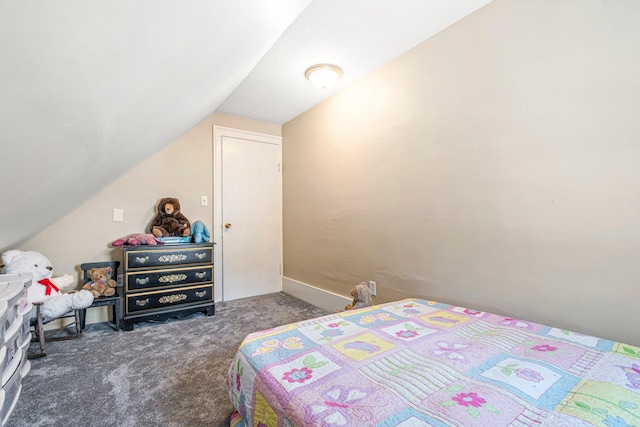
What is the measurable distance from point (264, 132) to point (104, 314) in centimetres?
264

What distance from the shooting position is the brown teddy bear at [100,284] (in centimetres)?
242

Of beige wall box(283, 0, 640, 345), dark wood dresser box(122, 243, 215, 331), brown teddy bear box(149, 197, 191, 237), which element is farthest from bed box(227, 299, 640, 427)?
brown teddy bear box(149, 197, 191, 237)

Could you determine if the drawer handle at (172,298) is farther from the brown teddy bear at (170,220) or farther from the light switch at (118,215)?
the light switch at (118,215)

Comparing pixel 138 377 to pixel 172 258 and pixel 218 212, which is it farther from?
Result: pixel 218 212

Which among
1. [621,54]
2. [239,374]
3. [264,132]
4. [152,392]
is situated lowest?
A: [152,392]

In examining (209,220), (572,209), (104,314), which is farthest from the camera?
(209,220)

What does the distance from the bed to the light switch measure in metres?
2.37

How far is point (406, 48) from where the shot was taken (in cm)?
214

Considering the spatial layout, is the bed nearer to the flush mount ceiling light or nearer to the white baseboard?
the white baseboard

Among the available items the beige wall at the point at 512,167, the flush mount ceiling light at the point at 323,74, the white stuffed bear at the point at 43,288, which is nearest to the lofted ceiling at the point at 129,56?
the flush mount ceiling light at the point at 323,74

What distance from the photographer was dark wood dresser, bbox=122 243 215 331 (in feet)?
8.11

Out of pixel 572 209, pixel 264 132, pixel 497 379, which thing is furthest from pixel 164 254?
pixel 572 209

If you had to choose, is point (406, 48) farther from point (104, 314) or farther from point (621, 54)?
point (104, 314)

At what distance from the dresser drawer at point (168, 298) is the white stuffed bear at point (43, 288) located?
315 mm
